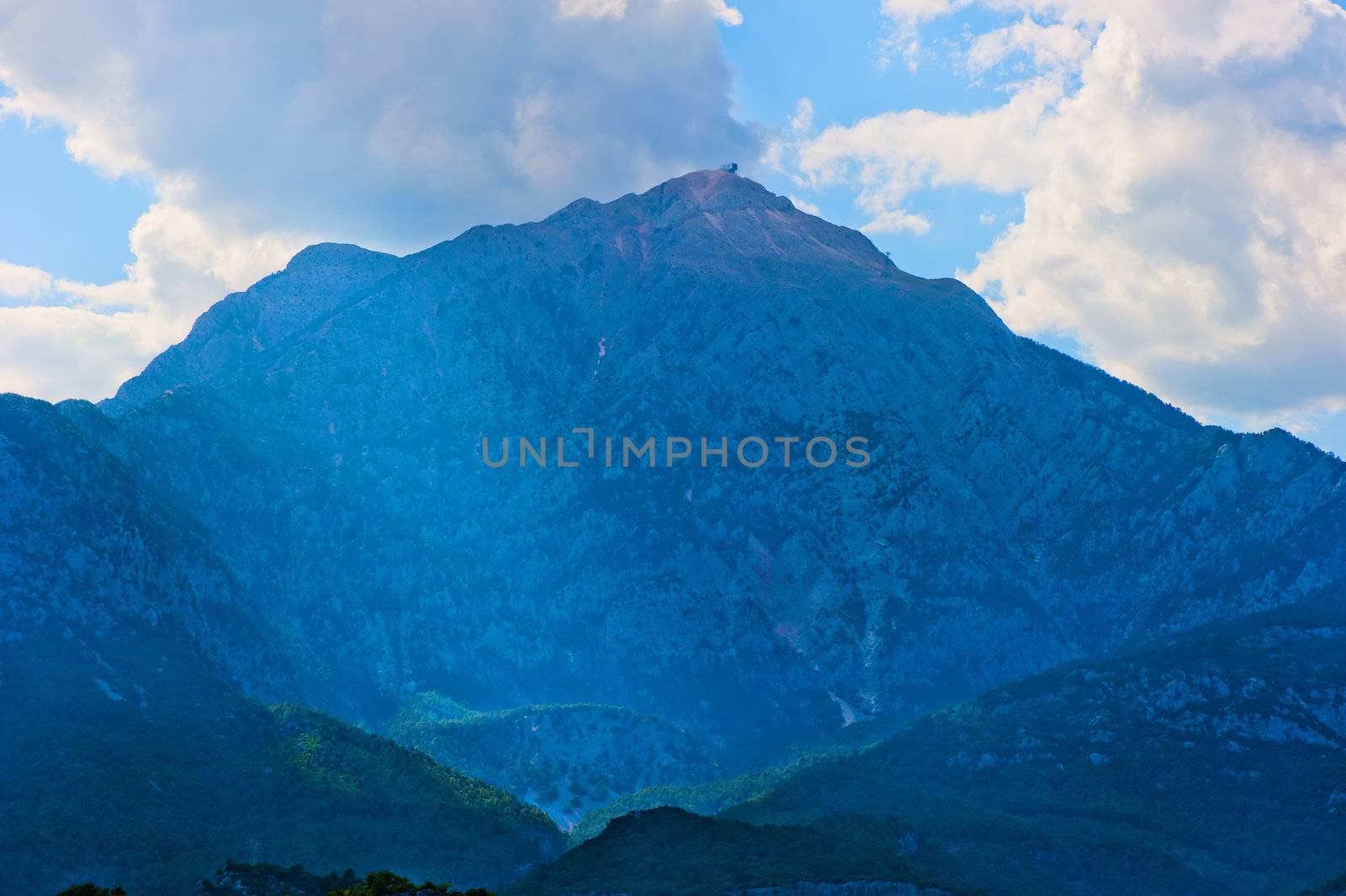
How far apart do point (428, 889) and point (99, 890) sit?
122 feet

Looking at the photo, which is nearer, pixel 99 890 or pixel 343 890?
pixel 99 890

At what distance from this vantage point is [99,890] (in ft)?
576

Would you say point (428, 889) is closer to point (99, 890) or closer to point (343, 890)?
point (343, 890)

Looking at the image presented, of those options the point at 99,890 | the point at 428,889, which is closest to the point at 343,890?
the point at 428,889

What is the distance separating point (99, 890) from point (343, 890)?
28044mm

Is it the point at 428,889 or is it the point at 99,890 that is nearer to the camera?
the point at 99,890

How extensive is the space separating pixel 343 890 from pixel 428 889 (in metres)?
10.1

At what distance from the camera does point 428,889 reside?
189375mm

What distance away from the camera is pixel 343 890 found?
189 metres
